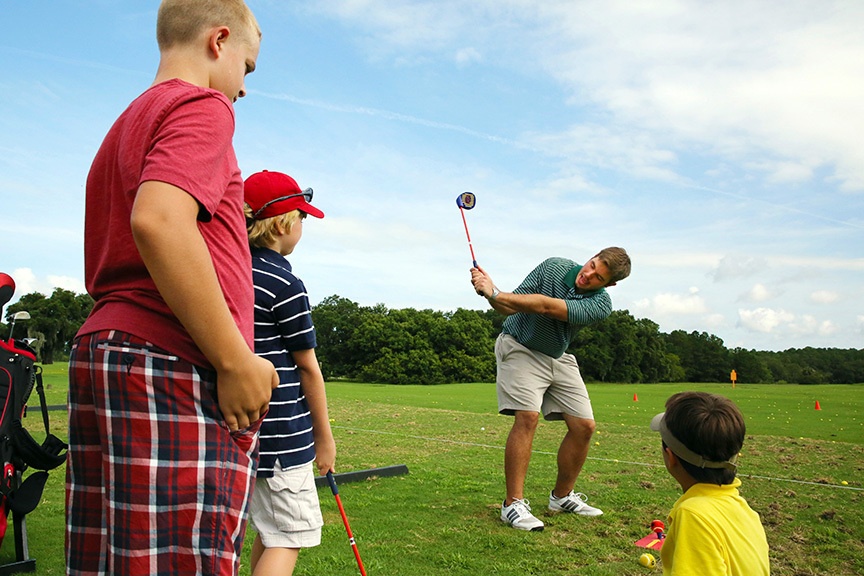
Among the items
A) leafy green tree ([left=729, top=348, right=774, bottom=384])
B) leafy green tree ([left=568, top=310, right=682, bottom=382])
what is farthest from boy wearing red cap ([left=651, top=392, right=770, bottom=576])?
leafy green tree ([left=729, top=348, right=774, bottom=384])

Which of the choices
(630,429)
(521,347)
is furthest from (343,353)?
(521,347)

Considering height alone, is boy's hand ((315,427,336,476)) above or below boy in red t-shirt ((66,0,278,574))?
below

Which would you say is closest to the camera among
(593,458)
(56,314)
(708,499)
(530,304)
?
(708,499)

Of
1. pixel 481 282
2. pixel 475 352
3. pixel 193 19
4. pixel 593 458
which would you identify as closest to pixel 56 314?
pixel 475 352

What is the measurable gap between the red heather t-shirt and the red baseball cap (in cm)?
106

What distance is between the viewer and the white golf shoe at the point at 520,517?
16.1ft

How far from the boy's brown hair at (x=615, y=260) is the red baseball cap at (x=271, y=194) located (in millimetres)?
3009

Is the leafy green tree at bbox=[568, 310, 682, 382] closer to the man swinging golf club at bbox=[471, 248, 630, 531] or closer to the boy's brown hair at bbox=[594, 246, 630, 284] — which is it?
the man swinging golf club at bbox=[471, 248, 630, 531]

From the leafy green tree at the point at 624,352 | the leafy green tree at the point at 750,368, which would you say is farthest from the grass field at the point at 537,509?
the leafy green tree at the point at 750,368

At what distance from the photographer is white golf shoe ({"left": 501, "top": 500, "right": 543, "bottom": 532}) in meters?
4.91

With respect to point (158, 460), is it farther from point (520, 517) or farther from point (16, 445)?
point (520, 517)

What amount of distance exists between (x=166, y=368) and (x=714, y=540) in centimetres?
182

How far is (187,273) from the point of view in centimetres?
162

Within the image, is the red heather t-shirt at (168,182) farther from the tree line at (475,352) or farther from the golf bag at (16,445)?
the tree line at (475,352)
